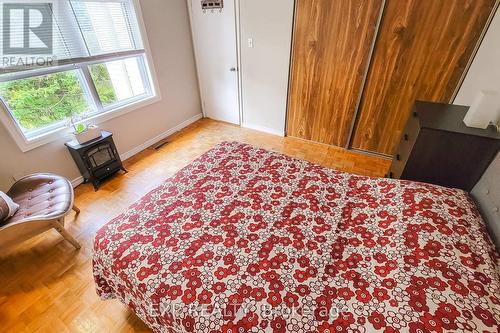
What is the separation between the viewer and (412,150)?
4.84 feet

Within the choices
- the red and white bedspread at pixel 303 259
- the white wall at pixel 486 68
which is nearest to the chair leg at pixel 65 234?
the red and white bedspread at pixel 303 259

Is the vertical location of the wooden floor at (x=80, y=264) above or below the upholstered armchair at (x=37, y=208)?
below

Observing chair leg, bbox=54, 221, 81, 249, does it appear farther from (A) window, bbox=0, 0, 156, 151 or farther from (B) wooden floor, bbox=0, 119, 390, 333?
(A) window, bbox=0, 0, 156, 151

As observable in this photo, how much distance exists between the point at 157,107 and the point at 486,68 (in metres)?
3.38

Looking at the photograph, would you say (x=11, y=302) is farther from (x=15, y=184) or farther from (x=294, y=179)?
(x=294, y=179)

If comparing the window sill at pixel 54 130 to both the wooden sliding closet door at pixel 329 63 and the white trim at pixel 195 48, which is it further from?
the wooden sliding closet door at pixel 329 63

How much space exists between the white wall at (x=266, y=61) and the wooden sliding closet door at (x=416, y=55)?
965 millimetres

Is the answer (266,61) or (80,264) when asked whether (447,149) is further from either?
(80,264)

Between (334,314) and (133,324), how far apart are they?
1.18 metres

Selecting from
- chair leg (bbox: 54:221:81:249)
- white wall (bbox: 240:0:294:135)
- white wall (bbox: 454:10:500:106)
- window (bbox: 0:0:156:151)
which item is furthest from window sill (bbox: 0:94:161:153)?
white wall (bbox: 454:10:500:106)

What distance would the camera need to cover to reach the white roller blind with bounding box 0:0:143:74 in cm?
179

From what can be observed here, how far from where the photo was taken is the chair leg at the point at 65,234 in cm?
161

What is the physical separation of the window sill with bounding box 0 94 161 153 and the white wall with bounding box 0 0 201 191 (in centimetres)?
4

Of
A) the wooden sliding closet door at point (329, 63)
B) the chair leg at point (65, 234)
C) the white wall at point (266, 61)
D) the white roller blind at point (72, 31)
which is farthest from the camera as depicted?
the white wall at point (266, 61)
